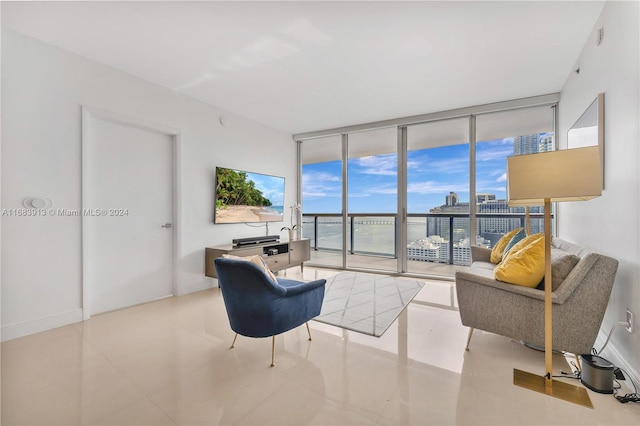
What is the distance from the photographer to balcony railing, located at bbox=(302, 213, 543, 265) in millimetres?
4188

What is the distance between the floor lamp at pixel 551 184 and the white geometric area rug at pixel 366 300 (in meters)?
1.17

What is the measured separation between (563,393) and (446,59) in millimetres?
2879

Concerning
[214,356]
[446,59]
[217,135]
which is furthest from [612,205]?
[217,135]

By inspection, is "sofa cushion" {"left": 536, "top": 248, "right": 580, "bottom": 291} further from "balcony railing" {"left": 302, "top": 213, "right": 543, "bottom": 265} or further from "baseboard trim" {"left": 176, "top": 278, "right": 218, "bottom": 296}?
"baseboard trim" {"left": 176, "top": 278, "right": 218, "bottom": 296}

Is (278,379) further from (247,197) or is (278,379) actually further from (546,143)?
(546,143)

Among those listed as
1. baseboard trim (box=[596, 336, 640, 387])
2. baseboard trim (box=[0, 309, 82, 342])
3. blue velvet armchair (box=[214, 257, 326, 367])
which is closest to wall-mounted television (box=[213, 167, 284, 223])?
baseboard trim (box=[0, 309, 82, 342])

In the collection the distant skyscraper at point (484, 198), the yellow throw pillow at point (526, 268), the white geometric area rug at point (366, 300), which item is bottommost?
the white geometric area rug at point (366, 300)

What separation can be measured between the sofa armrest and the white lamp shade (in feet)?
7.31

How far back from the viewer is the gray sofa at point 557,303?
5.87 ft

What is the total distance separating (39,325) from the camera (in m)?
2.53

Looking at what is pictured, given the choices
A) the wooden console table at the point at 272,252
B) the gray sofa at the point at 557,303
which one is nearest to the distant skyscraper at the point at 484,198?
the gray sofa at the point at 557,303

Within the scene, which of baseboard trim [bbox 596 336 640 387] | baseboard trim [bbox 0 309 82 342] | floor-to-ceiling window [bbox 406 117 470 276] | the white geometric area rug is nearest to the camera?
baseboard trim [bbox 596 336 640 387]

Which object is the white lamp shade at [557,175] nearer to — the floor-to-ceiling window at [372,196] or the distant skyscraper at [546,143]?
the distant skyscraper at [546,143]

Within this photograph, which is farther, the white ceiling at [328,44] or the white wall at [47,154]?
the white wall at [47,154]
